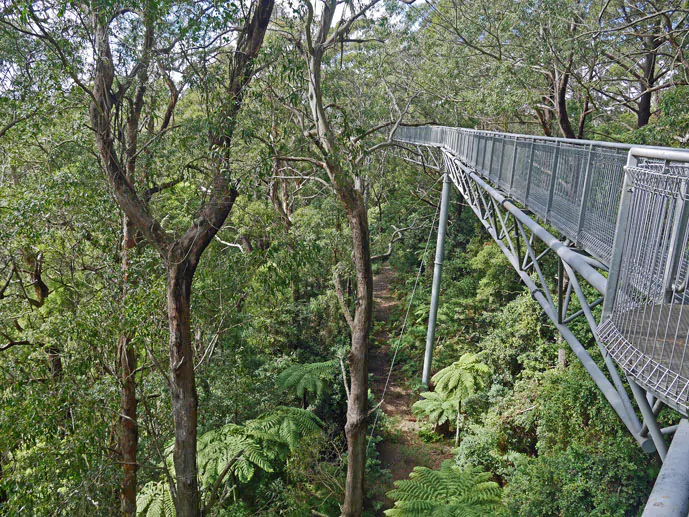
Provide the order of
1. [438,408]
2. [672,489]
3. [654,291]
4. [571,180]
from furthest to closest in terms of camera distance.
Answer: [438,408] → [571,180] → [654,291] → [672,489]

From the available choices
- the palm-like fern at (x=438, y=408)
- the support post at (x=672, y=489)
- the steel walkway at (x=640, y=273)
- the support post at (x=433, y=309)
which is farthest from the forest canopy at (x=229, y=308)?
the support post at (x=672, y=489)

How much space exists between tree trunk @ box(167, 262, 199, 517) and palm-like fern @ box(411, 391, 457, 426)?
261 inches

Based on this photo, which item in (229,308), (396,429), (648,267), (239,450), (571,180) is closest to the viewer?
(648,267)

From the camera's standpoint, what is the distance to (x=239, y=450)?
26.7 feet

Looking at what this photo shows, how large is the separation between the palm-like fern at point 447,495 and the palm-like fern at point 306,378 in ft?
10.5

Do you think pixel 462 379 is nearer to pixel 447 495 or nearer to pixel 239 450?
pixel 447 495

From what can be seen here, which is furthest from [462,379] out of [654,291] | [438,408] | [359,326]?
[654,291]

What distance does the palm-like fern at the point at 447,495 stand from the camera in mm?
7238

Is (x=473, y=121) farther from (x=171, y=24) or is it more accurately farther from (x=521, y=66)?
(x=171, y=24)

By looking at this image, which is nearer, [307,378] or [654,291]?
[654,291]

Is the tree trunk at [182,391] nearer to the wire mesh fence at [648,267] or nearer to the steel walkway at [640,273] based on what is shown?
the steel walkway at [640,273]

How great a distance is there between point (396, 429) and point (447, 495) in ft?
13.9

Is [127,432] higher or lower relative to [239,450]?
higher

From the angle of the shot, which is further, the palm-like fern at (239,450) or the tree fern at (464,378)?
the tree fern at (464,378)
